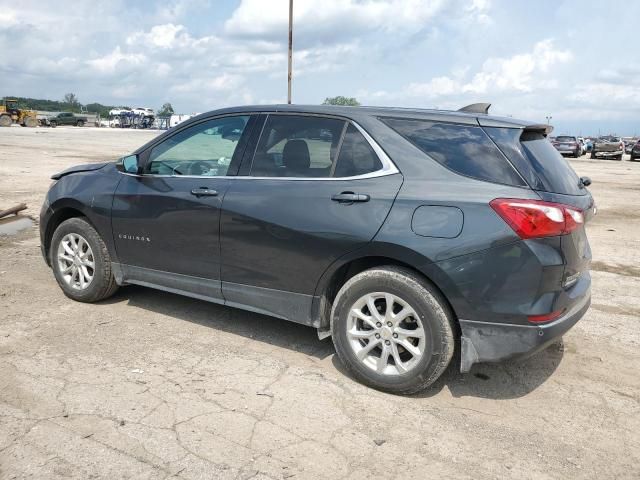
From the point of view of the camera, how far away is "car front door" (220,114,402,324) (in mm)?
3598

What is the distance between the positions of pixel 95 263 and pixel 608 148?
39441 mm

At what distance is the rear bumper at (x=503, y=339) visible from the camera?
3223 millimetres

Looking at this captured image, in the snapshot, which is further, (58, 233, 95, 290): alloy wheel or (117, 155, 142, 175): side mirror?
(58, 233, 95, 290): alloy wheel

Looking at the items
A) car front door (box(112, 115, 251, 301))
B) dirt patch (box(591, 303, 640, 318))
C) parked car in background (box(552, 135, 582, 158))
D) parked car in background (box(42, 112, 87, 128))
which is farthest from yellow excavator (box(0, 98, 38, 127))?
dirt patch (box(591, 303, 640, 318))

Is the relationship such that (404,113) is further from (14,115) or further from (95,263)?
(14,115)

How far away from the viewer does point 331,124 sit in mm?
3900

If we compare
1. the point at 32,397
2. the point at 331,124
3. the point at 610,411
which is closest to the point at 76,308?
the point at 32,397

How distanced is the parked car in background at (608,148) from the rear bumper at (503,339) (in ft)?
128

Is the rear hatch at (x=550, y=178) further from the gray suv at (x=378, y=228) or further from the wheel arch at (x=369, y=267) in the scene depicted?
the wheel arch at (x=369, y=267)

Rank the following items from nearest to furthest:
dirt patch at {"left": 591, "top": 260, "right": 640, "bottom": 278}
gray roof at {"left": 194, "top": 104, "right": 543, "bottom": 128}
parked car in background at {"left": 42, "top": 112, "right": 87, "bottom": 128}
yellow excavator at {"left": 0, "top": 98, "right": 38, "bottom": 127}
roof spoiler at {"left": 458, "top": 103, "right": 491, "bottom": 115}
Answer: gray roof at {"left": 194, "top": 104, "right": 543, "bottom": 128}
roof spoiler at {"left": 458, "top": 103, "right": 491, "bottom": 115}
dirt patch at {"left": 591, "top": 260, "right": 640, "bottom": 278}
yellow excavator at {"left": 0, "top": 98, "right": 38, "bottom": 127}
parked car in background at {"left": 42, "top": 112, "right": 87, "bottom": 128}

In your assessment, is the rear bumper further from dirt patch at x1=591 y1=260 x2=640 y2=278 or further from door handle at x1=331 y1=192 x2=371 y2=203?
dirt patch at x1=591 y1=260 x2=640 y2=278

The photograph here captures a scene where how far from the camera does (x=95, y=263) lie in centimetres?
489

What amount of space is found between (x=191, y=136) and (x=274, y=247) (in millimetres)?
1294

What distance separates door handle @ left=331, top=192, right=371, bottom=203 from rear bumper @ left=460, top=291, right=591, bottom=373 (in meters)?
0.94
